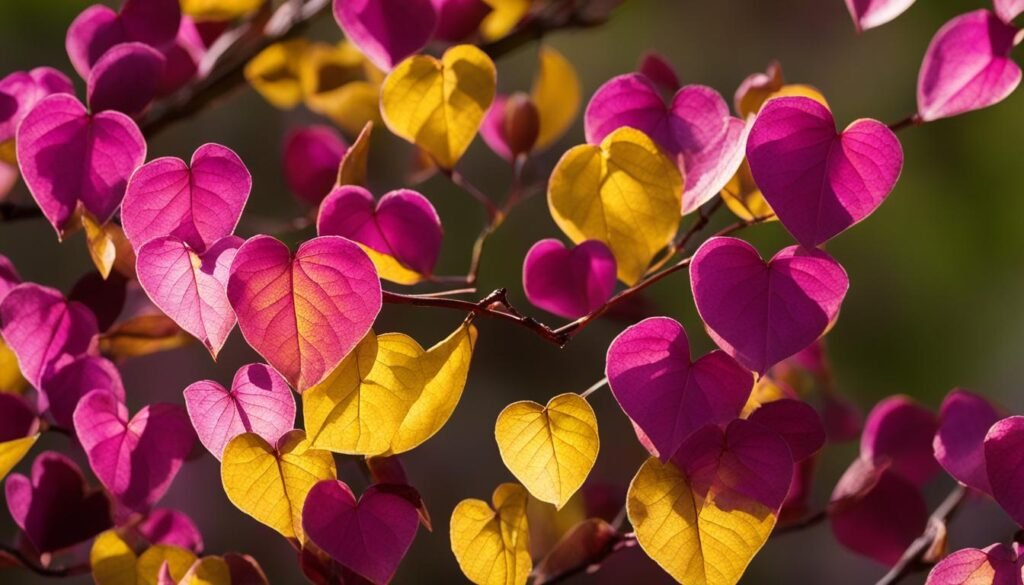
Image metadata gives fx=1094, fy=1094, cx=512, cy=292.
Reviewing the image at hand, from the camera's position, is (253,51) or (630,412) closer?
(630,412)

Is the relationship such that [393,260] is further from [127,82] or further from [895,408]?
[895,408]

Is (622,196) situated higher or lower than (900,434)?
higher

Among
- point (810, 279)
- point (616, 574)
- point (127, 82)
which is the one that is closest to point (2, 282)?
point (127, 82)

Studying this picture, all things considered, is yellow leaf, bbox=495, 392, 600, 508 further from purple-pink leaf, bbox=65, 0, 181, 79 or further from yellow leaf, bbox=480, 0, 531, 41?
yellow leaf, bbox=480, 0, 531, 41

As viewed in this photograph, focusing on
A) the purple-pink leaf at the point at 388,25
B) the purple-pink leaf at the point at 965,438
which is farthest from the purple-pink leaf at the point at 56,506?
the purple-pink leaf at the point at 965,438

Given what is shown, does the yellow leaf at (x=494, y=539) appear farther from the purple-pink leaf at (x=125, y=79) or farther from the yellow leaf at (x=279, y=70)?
the yellow leaf at (x=279, y=70)

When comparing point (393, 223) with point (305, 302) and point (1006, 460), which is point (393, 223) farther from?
point (1006, 460)

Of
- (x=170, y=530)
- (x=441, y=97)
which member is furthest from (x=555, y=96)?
(x=170, y=530)
